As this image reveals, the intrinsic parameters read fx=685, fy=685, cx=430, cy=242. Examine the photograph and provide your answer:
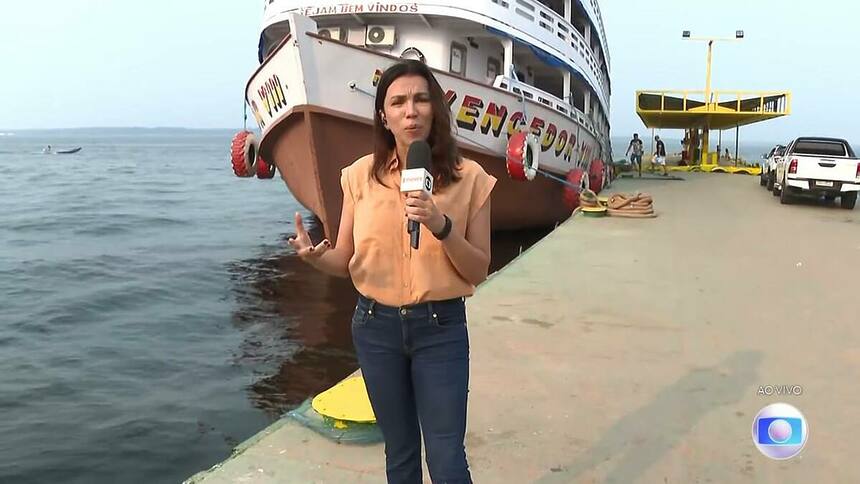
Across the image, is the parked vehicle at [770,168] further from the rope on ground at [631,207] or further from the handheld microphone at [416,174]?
the handheld microphone at [416,174]

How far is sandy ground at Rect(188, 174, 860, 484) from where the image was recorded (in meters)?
3.00

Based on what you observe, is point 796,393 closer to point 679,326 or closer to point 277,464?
point 679,326

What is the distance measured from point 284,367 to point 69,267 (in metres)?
6.98

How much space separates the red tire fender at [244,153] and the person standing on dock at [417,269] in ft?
35.2

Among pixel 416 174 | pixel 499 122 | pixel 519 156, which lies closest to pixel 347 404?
pixel 416 174

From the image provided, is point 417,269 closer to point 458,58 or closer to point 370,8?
point 370,8

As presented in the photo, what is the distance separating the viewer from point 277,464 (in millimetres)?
2969

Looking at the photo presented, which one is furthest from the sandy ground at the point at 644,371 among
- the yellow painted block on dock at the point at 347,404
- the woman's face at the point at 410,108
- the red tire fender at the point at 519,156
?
the red tire fender at the point at 519,156

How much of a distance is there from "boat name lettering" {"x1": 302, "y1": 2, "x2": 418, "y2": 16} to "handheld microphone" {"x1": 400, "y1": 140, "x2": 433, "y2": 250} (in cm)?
898

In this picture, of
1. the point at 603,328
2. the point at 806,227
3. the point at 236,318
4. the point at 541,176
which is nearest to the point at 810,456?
the point at 603,328

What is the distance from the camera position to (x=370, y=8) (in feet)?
34.6

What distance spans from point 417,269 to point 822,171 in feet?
45.4

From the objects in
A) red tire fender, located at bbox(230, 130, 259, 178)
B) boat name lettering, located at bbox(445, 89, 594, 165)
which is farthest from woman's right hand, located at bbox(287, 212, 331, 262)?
red tire fender, located at bbox(230, 130, 259, 178)

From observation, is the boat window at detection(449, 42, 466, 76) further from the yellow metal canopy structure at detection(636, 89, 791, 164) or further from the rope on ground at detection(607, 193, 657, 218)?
the yellow metal canopy structure at detection(636, 89, 791, 164)
